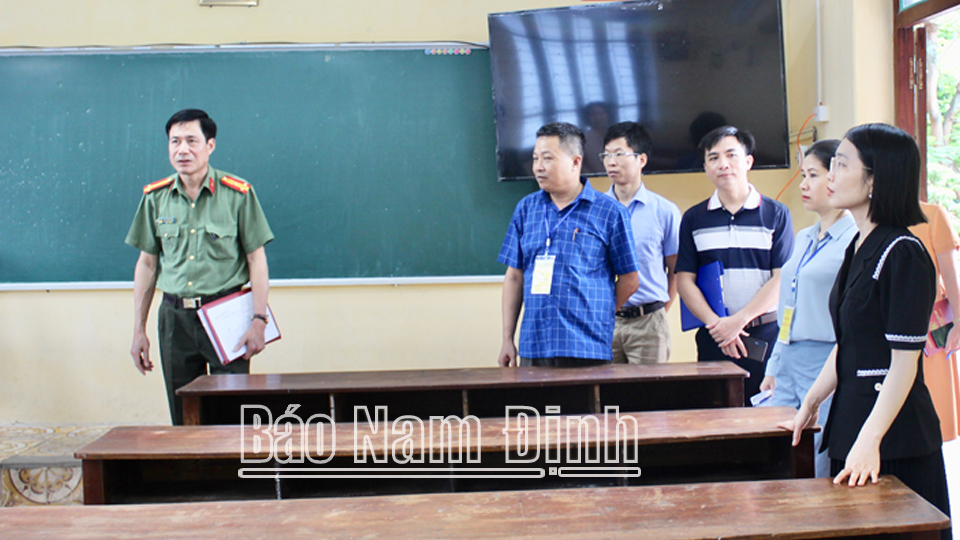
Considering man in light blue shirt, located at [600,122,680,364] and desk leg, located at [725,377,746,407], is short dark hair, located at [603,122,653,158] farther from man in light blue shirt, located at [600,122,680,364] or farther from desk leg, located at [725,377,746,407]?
desk leg, located at [725,377,746,407]

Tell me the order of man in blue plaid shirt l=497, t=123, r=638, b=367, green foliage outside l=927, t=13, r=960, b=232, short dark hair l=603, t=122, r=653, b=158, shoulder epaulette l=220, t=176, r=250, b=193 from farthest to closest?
green foliage outside l=927, t=13, r=960, b=232 → short dark hair l=603, t=122, r=653, b=158 → shoulder epaulette l=220, t=176, r=250, b=193 → man in blue plaid shirt l=497, t=123, r=638, b=367

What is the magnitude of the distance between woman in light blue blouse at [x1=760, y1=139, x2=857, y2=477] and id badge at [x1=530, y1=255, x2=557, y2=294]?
2.45ft

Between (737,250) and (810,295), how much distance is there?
656 mm

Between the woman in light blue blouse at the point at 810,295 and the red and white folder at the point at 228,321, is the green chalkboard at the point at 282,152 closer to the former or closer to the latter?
the red and white folder at the point at 228,321

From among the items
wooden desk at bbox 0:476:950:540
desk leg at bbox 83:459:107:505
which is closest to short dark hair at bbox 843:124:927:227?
wooden desk at bbox 0:476:950:540

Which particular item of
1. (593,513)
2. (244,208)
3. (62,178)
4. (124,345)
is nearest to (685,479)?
(593,513)

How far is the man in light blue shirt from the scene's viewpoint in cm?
278

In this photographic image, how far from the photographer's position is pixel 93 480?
5.65 ft

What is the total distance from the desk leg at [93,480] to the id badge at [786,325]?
194 cm

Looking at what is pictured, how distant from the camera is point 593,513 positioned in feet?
4.26

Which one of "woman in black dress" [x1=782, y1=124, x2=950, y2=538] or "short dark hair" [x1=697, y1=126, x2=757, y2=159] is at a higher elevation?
"short dark hair" [x1=697, y1=126, x2=757, y2=159]

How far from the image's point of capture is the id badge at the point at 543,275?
2357 mm

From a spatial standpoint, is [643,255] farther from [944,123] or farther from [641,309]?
[944,123]

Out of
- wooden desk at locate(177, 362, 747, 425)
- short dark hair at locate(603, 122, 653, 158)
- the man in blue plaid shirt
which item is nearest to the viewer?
wooden desk at locate(177, 362, 747, 425)
